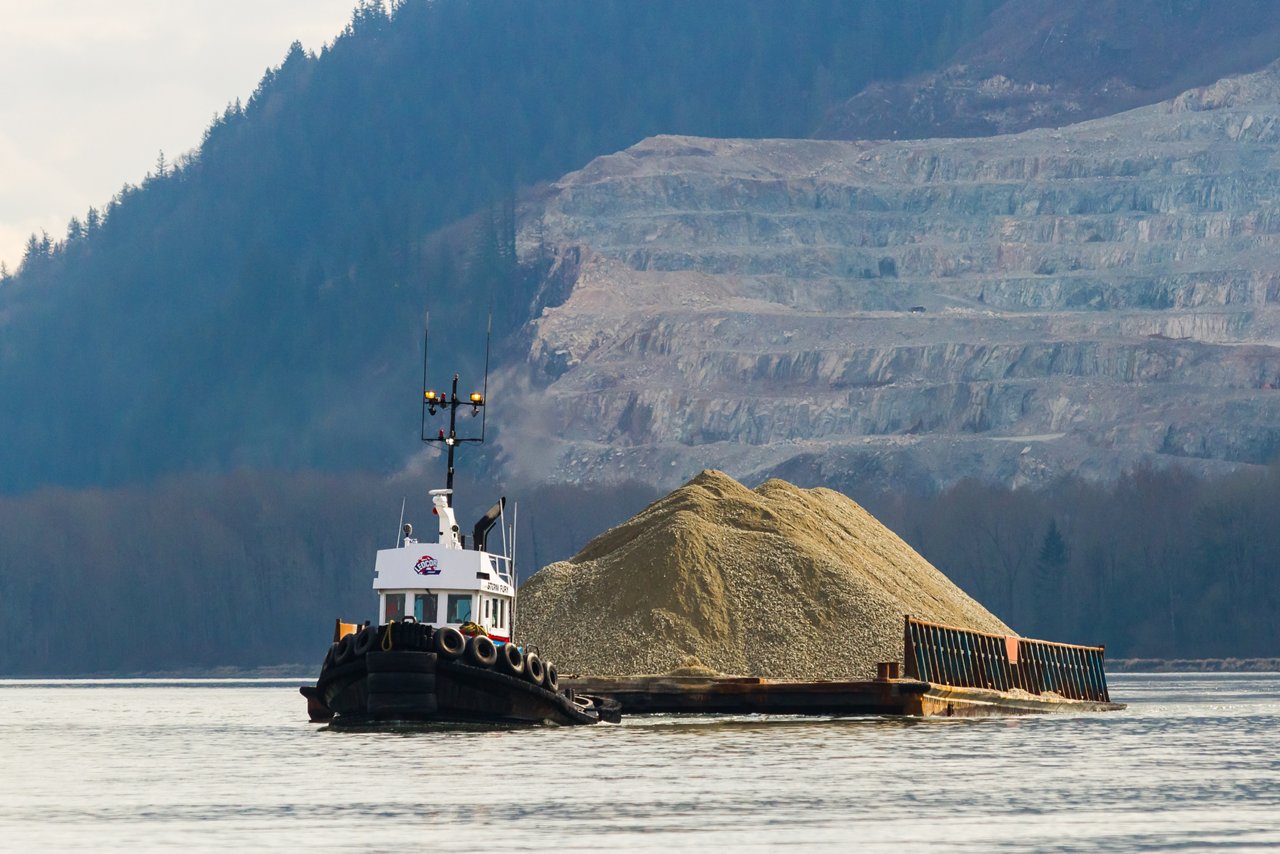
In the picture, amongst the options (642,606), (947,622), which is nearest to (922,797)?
(642,606)

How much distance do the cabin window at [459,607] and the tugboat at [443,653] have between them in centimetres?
3

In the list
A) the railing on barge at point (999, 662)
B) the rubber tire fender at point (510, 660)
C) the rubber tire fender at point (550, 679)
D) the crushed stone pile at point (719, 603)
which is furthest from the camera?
the crushed stone pile at point (719, 603)

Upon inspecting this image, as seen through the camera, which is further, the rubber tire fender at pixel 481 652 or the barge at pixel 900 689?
the barge at pixel 900 689

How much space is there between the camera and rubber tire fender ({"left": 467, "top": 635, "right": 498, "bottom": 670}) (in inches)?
2635

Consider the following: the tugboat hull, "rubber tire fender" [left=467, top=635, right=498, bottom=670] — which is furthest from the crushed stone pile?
"rubber tire fender" [left=467, top=635, right=498, bottom=670]

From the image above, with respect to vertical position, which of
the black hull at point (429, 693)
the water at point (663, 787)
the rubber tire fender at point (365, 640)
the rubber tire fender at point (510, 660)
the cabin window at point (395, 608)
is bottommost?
the water at point (663, 787)

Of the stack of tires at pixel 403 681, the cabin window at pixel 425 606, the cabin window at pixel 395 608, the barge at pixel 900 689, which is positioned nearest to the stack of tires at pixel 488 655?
the stack of tires at pixel 403 681

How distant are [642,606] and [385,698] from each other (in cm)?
2067

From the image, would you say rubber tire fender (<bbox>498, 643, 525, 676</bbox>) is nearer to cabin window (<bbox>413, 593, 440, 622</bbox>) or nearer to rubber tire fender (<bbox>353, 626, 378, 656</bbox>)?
cabin window (<bbox>413, 593, 440, 622</bbox>)

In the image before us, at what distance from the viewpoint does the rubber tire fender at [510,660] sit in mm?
67812

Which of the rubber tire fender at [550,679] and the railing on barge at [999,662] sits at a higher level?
the railing on barge at [999,662]

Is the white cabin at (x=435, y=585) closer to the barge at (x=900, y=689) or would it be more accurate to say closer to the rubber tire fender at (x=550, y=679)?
the rubber tire fender at (x=550, y=679)

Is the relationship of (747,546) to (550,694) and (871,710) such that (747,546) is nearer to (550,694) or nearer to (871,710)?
(871,710)

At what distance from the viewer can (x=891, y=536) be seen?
107 m
